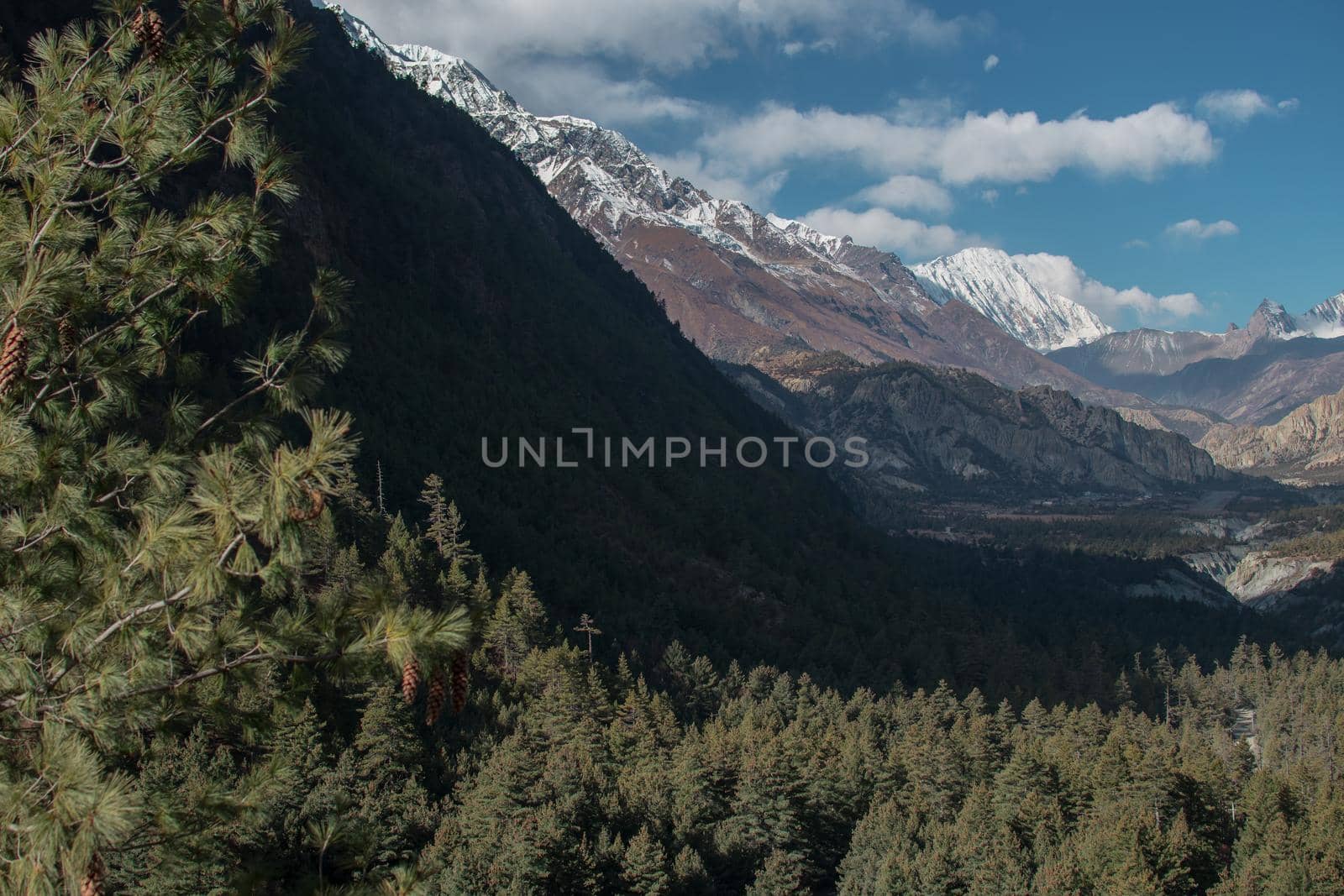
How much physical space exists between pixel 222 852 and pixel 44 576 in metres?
2.63

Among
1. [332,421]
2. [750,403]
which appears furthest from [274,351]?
[750,403]

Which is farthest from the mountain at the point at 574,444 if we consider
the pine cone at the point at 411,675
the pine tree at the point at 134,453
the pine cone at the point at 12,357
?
the pine cone at the point at 411,675

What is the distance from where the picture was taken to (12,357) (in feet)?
20.1

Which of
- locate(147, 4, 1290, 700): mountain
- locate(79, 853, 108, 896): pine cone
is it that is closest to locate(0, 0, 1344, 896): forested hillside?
locate(79, 853, 108, 896): pine cone

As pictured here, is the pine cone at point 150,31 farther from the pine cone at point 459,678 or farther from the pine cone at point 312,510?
the pine cone at point 459,678

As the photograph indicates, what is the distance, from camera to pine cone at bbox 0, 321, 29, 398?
19.9 ft

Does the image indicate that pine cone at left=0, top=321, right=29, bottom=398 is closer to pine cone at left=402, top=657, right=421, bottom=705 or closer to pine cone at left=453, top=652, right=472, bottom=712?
pine cone at left=402, top=657, right=421, bottom=705

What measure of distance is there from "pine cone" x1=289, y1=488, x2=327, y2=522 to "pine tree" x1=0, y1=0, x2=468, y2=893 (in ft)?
0.07

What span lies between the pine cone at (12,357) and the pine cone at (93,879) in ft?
10.5

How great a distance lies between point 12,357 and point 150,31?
309 cm

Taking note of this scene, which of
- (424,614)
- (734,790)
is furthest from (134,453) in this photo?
(734,790)

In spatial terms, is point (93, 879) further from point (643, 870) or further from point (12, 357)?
point (643, 870)

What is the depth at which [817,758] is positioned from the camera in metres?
38.5

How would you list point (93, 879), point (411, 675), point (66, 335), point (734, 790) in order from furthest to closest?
point (734, 790) < point (66, 335) < point (411, 675) < point (93, 879)
